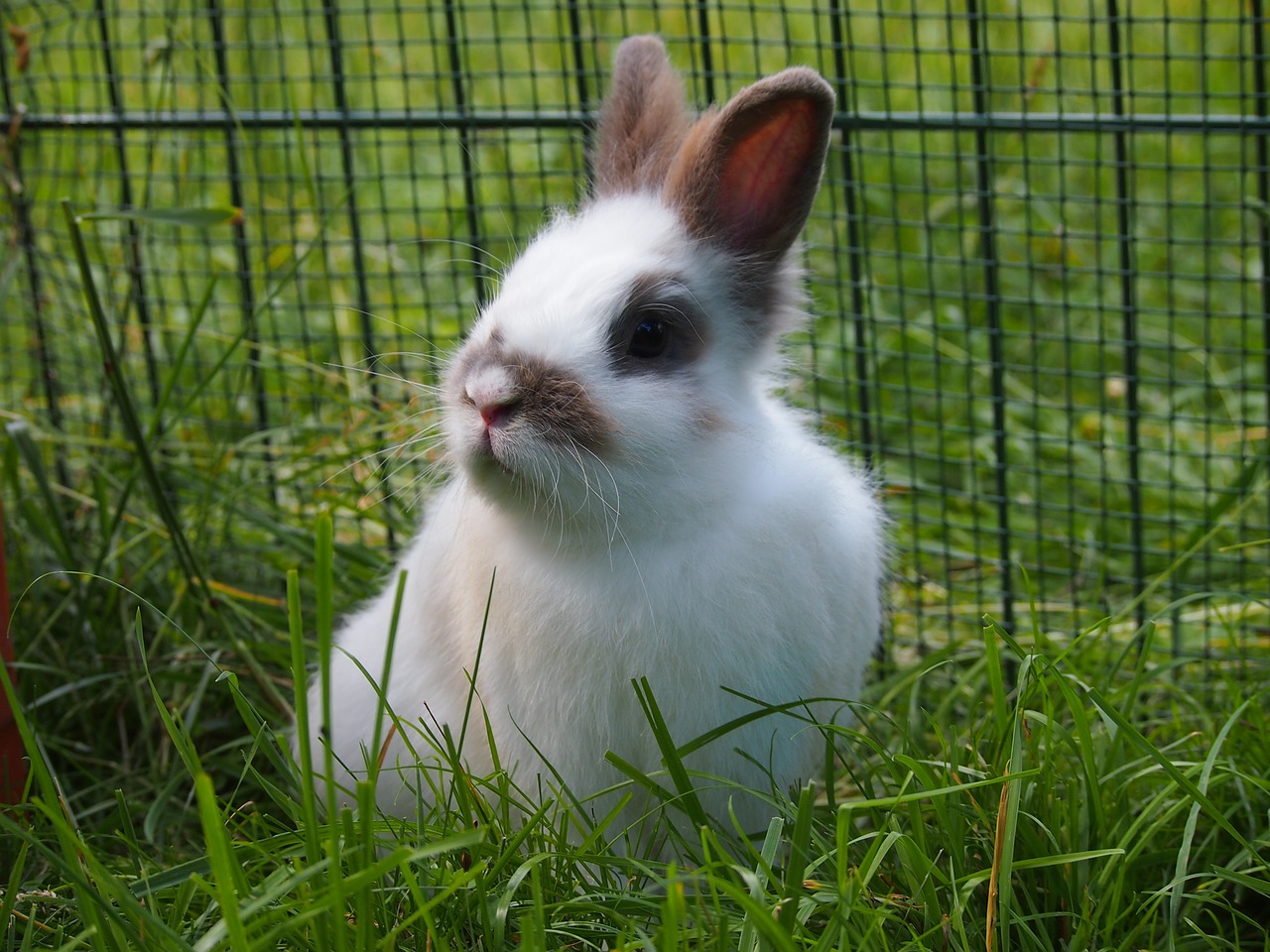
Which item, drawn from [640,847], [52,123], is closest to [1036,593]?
[640,847]

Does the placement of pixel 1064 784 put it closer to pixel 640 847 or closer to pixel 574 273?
pixel 640 847

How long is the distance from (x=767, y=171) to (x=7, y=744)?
148 centimetres

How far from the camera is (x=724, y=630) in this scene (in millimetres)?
1960

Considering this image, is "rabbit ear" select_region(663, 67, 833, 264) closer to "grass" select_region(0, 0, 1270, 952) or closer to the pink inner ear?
the pink inner ear

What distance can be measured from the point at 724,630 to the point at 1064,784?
21.7 inches

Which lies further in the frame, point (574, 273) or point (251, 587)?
point (251, 587)

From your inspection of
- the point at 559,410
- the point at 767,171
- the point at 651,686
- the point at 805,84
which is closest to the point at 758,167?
the point at 767,171

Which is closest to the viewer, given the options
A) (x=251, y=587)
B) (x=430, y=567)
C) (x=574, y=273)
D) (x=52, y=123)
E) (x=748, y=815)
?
(x=574, y=273)

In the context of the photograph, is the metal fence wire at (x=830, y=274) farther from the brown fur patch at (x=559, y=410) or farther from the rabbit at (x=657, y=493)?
the brown fur patch at (x=559, y=410)

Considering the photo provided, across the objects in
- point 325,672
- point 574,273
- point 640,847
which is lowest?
point 640,847

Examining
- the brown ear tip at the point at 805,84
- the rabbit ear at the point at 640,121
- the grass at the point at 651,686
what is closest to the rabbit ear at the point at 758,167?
the brown ear tip at the point at 805,84

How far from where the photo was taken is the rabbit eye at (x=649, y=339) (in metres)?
1.93

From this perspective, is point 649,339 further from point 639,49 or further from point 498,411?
point 639,49

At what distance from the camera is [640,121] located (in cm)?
224
